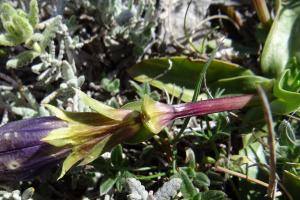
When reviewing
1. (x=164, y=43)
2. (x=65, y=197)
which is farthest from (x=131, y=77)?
(x=65, y=197)

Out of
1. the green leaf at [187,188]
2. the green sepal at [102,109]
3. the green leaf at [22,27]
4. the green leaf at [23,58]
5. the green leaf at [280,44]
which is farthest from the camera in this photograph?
the green leaf at [280,44]

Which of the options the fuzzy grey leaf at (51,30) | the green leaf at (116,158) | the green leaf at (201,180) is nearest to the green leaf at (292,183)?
the green leaf at (201,180)

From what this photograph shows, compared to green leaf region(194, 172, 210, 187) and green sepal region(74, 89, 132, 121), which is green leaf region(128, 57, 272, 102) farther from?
green sepal region(74, 89, 132, 121)

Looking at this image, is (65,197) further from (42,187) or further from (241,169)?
(241,169)

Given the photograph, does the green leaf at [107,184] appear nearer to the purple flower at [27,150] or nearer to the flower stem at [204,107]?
the purple flower at [27,150]

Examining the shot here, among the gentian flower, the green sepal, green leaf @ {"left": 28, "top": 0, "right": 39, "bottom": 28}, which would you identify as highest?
green leaf @ {"left": 28, "top": 0, "right": 39, "bottom": 28}

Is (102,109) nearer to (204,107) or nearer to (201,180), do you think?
(204,107)

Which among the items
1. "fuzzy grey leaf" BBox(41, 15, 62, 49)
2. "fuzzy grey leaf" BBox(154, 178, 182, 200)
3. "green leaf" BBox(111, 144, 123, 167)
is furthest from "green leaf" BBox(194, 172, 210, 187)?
"fuzzy grey leaf" BBox(41, 15, 62, 49)

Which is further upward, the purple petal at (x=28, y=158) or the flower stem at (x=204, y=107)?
the flower stem at (x=204, y=107)
